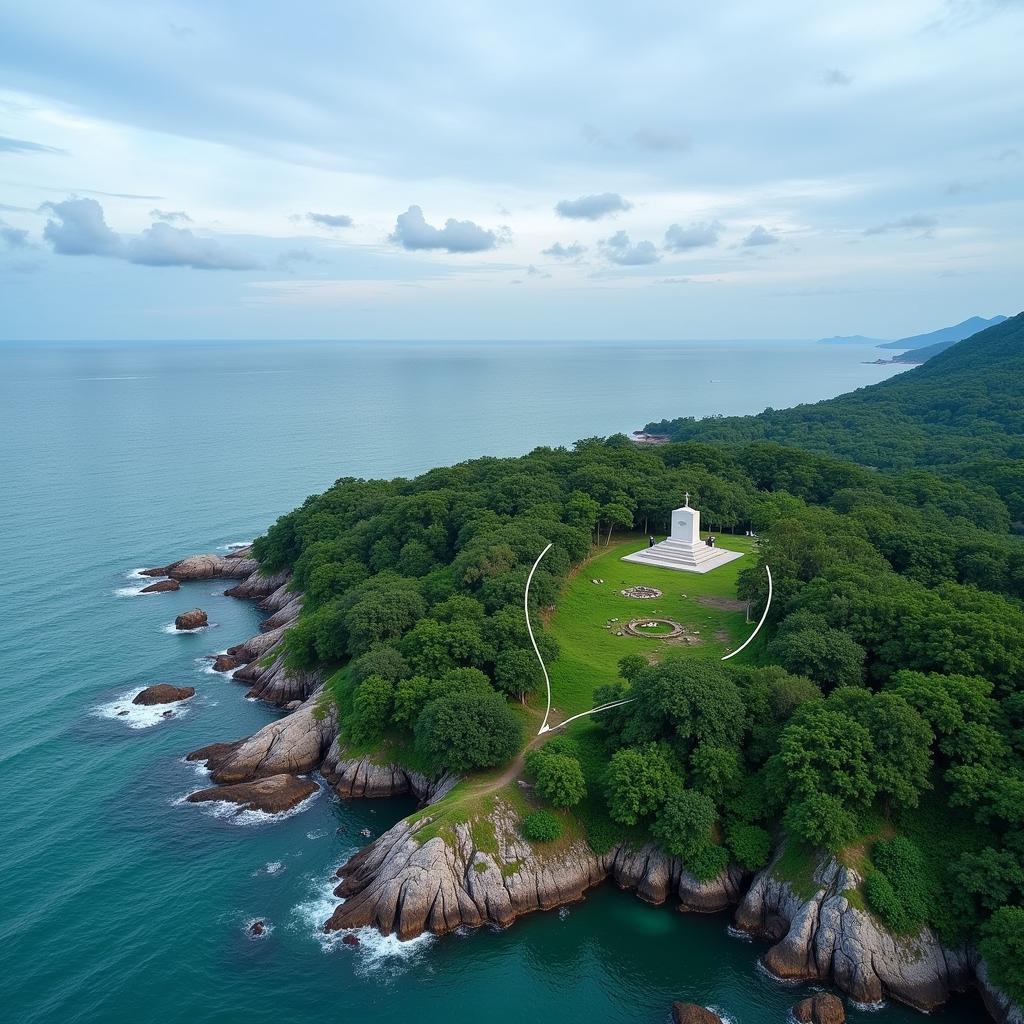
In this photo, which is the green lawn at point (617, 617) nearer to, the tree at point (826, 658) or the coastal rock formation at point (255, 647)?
the tree at point (826, 658)

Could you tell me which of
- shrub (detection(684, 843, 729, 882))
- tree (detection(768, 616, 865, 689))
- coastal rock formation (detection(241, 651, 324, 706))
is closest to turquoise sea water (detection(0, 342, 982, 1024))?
coastal rock formation (detection(241, 651, 324, 706))

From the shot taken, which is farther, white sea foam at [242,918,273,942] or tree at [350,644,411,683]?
tree at [350,644,411,683]

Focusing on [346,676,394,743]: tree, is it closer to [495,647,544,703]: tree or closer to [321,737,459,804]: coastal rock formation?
[321,737,459,804]: coastal rock formation

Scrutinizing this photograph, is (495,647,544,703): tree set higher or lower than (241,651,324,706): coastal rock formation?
higher

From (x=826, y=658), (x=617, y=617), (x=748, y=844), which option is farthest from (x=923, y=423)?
(x=748, y=844)

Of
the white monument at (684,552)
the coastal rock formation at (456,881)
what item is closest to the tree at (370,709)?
the coastal rock formation at (456,881)

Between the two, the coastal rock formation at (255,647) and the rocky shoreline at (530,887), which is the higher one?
the rocky shoreline at (530,887)
